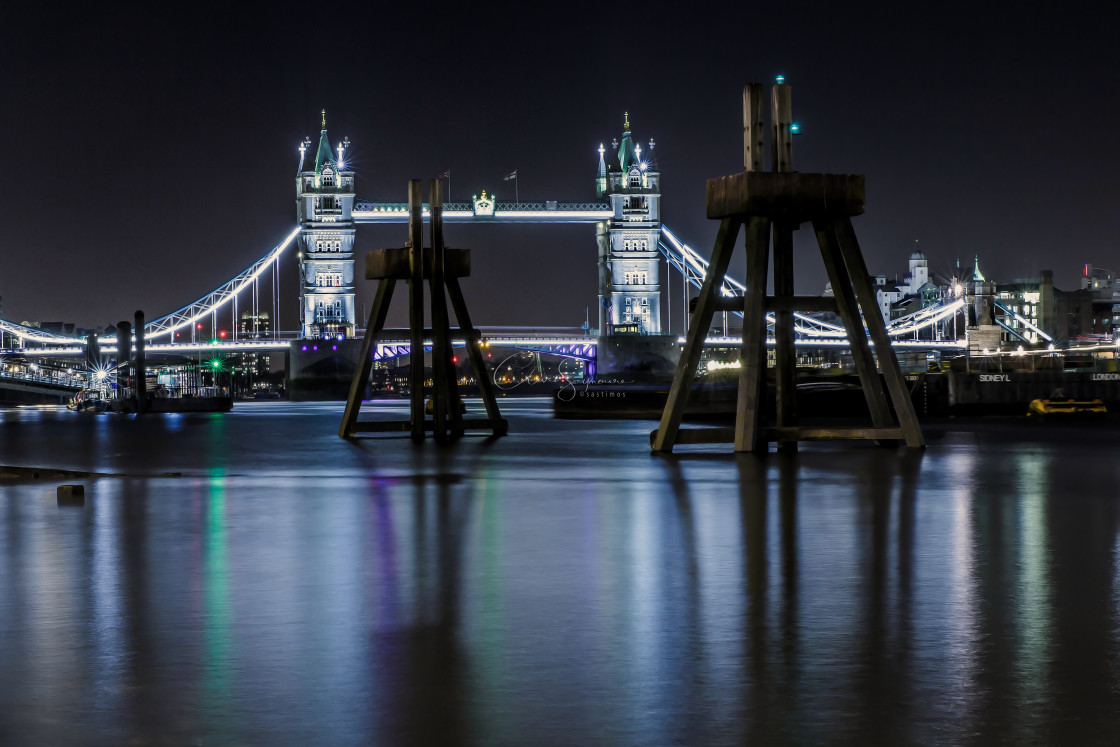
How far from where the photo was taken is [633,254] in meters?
128

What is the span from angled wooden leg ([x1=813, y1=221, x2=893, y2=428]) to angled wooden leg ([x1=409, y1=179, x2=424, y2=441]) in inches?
378

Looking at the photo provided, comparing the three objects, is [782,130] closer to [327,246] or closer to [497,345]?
[497,345]

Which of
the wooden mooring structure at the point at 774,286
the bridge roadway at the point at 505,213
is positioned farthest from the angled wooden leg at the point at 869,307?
the bridge roadway at the point at 505,213

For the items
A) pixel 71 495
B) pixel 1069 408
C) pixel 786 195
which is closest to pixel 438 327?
pixel 786 195

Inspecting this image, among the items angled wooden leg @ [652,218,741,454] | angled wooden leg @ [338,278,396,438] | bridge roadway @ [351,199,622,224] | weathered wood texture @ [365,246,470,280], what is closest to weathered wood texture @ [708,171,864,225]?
angled wooden leg @ [652,218,741,454]

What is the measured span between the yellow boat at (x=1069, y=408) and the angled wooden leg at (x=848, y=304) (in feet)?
58.1

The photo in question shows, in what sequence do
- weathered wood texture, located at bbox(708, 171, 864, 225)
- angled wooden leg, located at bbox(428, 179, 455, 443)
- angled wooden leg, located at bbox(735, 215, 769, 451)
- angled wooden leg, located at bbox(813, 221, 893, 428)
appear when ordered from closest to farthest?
weathered wood texture, located at bbox(708, 171, 864, 225)
angled wooden leg, located at bbox(735, 215, 769, 451)
angled wooden leg, located at bbox(813, 221, 893, 428)
angled wooden leg, located at bbox(428, 179, 455, 443)

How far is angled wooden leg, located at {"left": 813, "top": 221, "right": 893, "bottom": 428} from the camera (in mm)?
20875

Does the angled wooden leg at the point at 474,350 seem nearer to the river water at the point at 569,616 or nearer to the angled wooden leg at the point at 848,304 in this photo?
the angled wooden leg at the point at 848,304

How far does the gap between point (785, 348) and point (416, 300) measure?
9913 mm

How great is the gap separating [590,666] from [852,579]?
2895mm

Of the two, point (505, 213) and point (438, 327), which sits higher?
point (505, 213)

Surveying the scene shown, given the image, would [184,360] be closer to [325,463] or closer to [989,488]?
[325,463]

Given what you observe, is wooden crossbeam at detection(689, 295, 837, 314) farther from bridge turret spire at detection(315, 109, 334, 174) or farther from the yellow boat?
bridge turret spire at detection(315, 109, 334, 174)
